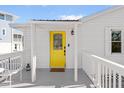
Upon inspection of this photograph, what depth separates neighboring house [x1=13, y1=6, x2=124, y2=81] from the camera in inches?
344

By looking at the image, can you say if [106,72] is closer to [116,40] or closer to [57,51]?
[116,40]

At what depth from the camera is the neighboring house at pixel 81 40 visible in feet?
28.7

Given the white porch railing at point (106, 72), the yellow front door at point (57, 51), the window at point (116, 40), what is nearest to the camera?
the white porch railing at point (106, 72)

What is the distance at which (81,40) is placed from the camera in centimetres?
899

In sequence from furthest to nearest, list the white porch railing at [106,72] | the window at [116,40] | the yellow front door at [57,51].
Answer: the yellow front door at [57,51], the window at [116,40], the white porch railing at [106,72]

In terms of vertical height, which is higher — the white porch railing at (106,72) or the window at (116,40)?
the window at (116,40)

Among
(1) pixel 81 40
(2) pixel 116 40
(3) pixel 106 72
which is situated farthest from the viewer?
(1) pixel 81 40

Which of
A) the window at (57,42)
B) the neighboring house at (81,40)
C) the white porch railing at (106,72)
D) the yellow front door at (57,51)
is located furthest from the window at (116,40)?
the white porch railing at (106,72)

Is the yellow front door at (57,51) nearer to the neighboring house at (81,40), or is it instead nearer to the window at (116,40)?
the neighboring house at (81,40)

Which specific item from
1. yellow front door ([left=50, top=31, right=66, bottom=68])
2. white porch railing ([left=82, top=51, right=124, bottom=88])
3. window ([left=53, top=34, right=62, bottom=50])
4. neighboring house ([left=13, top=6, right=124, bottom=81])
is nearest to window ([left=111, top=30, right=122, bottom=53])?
neighboring house ([left=13, top=6, right=124, bottom=81])

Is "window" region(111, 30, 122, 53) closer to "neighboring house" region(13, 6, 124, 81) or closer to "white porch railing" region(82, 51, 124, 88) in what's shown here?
"neighboring house" region(13, 6, 124, 81)

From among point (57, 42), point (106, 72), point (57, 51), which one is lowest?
point (106, 72)

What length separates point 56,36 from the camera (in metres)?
9.40

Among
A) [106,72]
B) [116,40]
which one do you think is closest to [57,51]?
[116,40]
